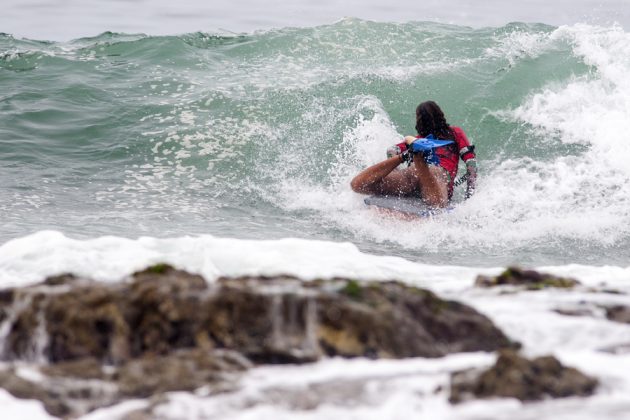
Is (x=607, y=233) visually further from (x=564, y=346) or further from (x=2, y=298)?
(x=2, y=298)

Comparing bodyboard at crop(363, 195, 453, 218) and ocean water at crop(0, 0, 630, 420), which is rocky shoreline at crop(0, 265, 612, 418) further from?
bodyboard at crop(363, 195, 453, 218)

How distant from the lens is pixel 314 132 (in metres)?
11.7

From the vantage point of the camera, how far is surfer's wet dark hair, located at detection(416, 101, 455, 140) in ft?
26.3

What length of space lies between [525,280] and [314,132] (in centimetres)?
776

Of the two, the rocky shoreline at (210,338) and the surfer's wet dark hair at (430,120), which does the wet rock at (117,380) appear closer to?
the rocky shoreline at (210,338)

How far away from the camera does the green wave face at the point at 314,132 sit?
7.99 m

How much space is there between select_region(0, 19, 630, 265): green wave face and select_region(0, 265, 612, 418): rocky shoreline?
3744 mm

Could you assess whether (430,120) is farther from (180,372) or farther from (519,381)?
(180,372)

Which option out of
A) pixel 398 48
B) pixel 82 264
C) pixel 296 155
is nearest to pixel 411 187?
pixel 296 155

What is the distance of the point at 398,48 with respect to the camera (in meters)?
15.7

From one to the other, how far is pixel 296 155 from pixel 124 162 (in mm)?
2340

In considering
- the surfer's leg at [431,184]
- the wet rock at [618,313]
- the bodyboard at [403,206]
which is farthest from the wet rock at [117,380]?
the surfer's leg at [431,184]

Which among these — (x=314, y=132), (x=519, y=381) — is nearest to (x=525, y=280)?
(x=519, y=381)

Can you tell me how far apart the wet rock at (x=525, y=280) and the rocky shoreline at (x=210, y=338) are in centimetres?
74
